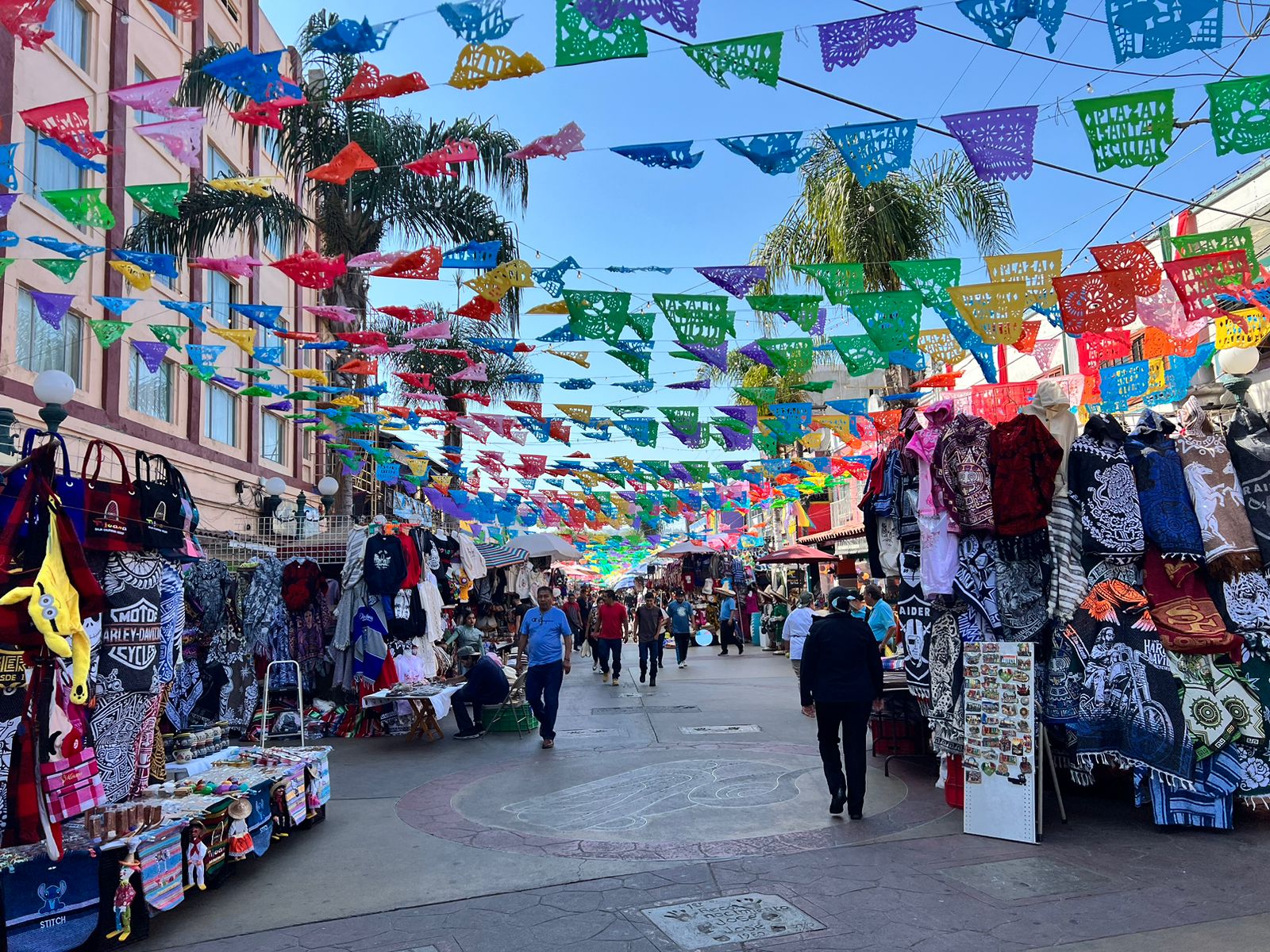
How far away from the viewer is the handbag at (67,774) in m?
5.13

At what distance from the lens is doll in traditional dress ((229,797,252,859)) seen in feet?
19.8

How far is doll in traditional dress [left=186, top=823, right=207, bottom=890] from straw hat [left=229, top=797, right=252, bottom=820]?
328 millimetres

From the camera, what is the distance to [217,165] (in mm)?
22203

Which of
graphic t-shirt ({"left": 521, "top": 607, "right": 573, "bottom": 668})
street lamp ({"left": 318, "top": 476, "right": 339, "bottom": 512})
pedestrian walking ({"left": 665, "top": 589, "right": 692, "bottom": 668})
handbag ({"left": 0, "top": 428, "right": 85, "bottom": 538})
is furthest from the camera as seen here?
pedestrian walking ({"left": 665, "top": 589, "right": 692, "bottom": 668})

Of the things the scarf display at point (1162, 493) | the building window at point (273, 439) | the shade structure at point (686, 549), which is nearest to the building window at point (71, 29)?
the building window at point (273, 439)

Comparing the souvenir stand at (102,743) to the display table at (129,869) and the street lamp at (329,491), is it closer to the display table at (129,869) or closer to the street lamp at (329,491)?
the display table at (129,869)

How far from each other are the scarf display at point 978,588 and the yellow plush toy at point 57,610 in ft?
20.9

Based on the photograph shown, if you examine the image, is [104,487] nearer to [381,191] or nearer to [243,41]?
[381,191]

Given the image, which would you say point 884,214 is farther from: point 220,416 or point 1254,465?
point 220,416

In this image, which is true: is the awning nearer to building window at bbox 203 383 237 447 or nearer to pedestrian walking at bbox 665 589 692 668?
pedestrian walking at bbox 665 589 692 668

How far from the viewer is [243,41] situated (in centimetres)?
2414

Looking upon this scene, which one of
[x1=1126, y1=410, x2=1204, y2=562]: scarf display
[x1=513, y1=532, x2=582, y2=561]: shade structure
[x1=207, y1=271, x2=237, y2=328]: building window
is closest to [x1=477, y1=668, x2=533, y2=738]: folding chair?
[x1=513, y1=532, x2=582, y2=561]: shade structure

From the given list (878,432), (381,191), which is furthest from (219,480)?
(878,432)

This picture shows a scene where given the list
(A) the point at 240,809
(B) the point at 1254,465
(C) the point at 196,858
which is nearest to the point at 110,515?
(A) the point at 240,809
